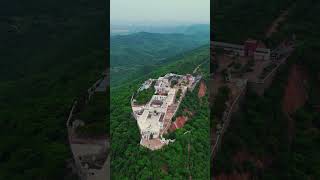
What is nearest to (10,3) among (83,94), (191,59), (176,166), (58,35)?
(58,35)

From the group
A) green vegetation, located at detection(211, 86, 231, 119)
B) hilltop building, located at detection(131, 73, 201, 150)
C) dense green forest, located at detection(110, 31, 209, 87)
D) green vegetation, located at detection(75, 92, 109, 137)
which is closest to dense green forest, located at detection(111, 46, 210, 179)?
hilltop building, located at detection(131, 73, 201, 150)

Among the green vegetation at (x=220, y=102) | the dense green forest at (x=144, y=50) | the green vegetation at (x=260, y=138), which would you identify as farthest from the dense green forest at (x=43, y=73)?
the dense green forest at (x=144, y=50)

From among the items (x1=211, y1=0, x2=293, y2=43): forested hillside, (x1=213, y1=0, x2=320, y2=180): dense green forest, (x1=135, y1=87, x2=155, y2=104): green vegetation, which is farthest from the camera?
(x1=135, y1=87, x2=155, y2=104): green vegetation

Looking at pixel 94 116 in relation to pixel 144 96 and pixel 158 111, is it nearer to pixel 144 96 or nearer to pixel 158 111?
pixel 158 111

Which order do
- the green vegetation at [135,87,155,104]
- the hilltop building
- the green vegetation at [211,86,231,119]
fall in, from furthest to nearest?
the green vegetation at [135,87,155,104]
the hilltop building
the green vegetation at [211,86,231,119]

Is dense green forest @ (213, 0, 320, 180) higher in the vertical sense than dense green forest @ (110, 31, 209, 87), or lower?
lower

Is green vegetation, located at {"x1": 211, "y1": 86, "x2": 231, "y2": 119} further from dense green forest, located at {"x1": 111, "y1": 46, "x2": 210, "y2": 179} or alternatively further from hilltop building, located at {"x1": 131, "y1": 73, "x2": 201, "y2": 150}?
hilltop building, located at {"x1": 131, "y1": 73, "x2": 201, "y2": 150}

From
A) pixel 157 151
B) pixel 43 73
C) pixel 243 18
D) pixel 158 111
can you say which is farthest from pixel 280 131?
pixel 43 73
